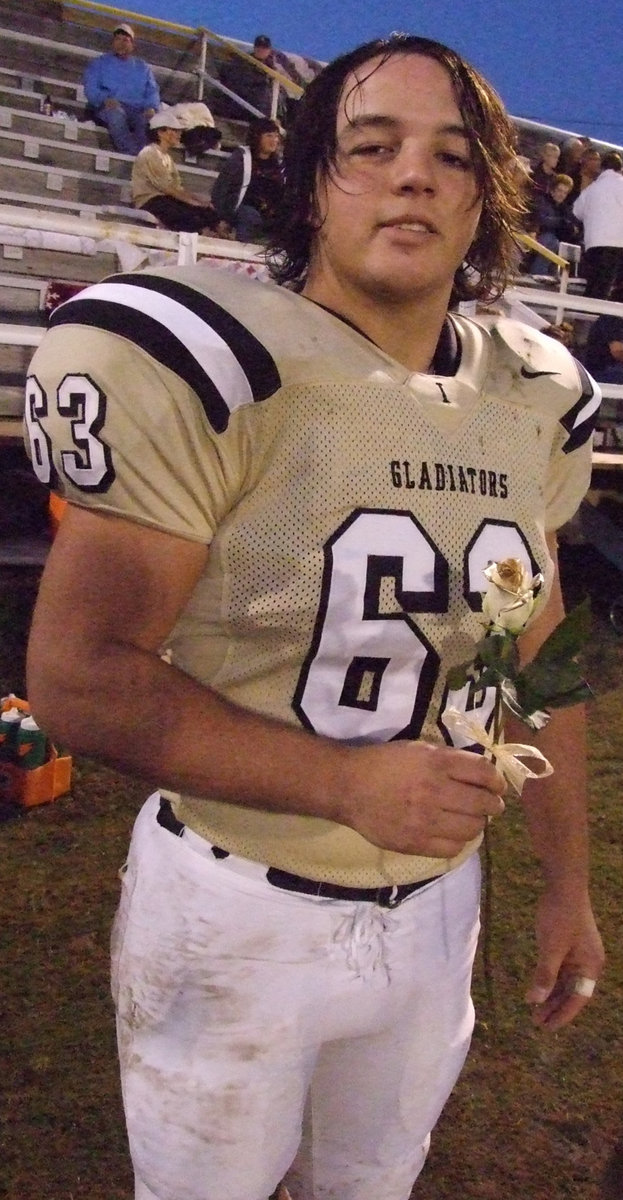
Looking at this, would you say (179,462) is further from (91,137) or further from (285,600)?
(91,137)

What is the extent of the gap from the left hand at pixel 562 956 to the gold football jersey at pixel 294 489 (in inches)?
10.6

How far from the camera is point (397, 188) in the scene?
1055 millimetres

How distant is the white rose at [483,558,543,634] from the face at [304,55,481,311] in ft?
1.14

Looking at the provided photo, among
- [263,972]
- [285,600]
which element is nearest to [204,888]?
[263,972]

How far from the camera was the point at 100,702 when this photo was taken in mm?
909

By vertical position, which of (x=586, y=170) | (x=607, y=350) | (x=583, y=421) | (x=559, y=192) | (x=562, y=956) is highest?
(x=583, y=421)

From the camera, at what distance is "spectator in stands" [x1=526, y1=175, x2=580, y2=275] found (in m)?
8.73

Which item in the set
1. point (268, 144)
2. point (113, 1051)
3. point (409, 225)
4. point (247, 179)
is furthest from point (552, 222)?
point (409, 225)

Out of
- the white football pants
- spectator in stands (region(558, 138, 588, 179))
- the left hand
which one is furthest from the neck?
spectator in stands (region(558, 138, 588, 179))

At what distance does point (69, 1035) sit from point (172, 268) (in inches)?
74.1

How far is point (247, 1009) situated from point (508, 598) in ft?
1.75

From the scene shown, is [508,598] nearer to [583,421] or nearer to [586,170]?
[583,421]

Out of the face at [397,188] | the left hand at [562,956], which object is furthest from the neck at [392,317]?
the left hand at [562,956]

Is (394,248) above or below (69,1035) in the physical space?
above
